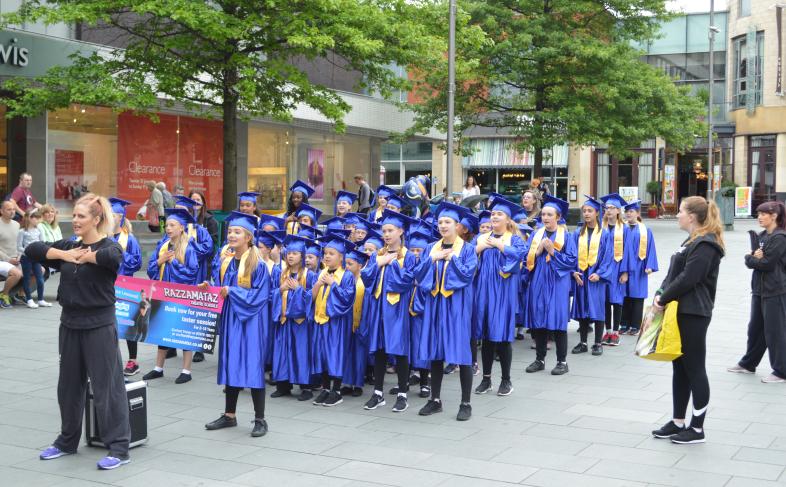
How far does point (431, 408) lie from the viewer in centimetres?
850

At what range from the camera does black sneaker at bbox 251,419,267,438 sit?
7.58m

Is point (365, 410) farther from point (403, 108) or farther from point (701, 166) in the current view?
point (701, 166)

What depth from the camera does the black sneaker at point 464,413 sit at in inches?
325

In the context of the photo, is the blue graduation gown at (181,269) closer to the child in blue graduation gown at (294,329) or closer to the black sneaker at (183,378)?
the black sneaker at (183,378)

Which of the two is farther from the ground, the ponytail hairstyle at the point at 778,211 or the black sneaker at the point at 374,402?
the ponytail hairstyle at the point at 778,211

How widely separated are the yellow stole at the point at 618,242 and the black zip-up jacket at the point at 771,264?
2.34 m

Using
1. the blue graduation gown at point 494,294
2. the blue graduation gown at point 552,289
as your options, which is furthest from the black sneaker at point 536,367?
the blue graduation gown at point 494,294

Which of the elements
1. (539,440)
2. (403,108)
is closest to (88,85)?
(539,440)

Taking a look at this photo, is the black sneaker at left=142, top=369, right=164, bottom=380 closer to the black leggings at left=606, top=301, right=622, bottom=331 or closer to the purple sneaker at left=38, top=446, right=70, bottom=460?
the purple sneaker at left=38, top=446, right=70, bottom=460

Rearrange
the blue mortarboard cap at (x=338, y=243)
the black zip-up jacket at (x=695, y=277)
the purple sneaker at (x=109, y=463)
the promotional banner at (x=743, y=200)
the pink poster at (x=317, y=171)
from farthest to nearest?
the promotional banner at (x=743, y=200), the pink poster at (x=317, y=171), the blue mortarboard cap at (x=338, y=243), the black zip-up jacket at (x=695, y=277), the purple sneaker at (x=109, y=463)

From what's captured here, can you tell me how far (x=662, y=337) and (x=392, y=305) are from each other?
2.57 m

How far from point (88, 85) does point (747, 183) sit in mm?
44357

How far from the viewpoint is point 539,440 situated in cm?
756

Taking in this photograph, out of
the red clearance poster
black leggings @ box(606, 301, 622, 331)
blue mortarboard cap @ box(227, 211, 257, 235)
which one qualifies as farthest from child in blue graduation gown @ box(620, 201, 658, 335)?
the red clearance poster
